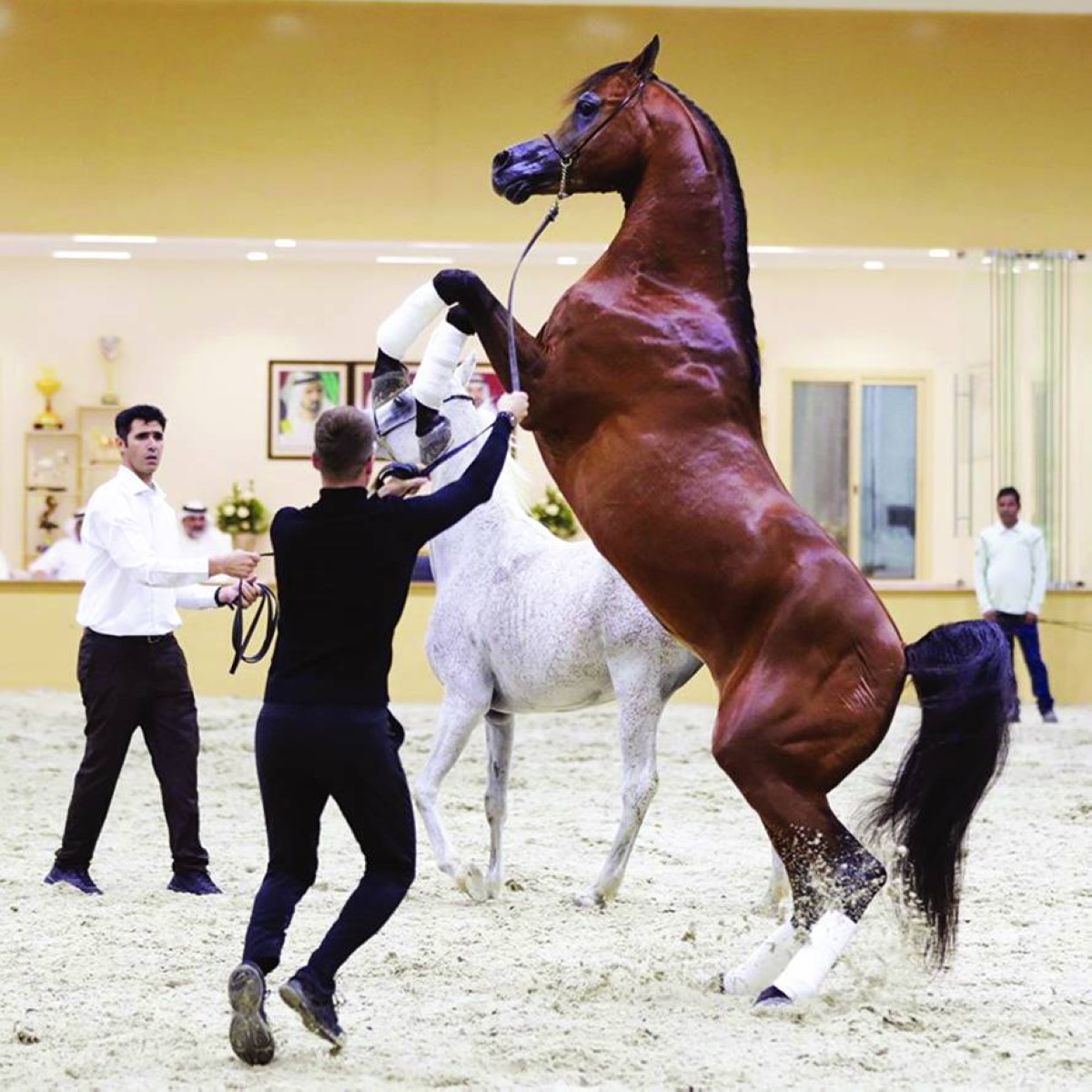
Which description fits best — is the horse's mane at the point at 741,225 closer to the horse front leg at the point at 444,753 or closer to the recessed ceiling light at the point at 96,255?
the horse front leg at the point at 444,753

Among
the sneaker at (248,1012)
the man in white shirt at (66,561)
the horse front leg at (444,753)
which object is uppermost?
the man in white shirt at (66,561)

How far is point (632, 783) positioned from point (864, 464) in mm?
10449

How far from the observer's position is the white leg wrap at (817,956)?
4.08 metres

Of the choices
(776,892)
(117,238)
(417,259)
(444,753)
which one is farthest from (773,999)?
(417,259)

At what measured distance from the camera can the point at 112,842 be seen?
704 cm

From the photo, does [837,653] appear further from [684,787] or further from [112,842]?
[684,787]

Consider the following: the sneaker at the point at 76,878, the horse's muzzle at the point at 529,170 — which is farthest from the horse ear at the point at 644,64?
the sneaker at the point at 76,878

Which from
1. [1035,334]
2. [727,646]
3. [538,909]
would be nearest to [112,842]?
[538,909]

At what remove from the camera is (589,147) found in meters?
4.38

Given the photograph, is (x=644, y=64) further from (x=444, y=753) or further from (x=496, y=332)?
(x=444, y=753)

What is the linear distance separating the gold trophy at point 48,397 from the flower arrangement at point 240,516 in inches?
69.5

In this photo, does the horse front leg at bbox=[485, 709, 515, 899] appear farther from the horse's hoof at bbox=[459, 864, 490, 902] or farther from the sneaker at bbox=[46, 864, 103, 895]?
the sneaker at bbox=[46, 864, 103, 895]

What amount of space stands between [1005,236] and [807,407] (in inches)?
127

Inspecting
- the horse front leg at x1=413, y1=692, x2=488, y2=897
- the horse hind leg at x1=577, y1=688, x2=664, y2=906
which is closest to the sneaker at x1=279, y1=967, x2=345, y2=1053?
the horse hind leg at x1=577, y1=688, x2=664, y2=906
